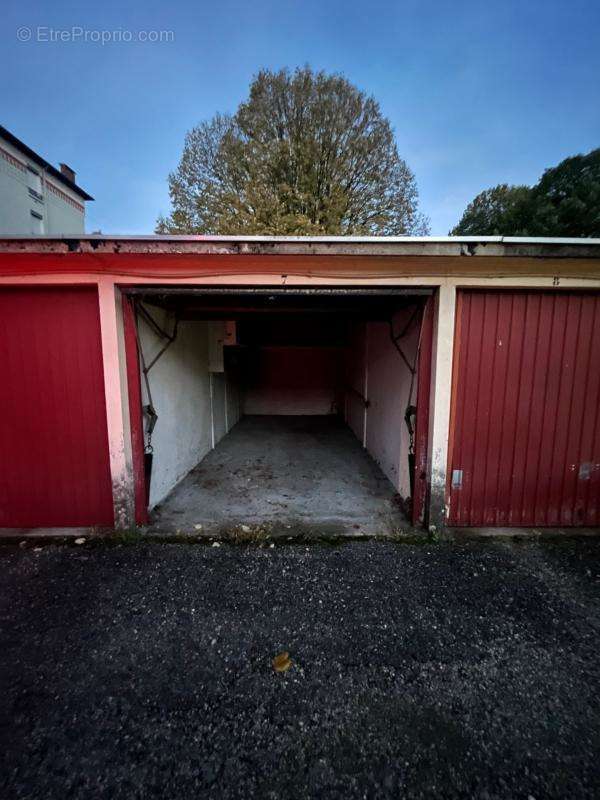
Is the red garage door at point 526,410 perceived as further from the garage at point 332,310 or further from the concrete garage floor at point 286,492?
the concrete garage floor at point 286,492

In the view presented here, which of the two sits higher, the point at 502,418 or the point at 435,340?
the point at 435,340

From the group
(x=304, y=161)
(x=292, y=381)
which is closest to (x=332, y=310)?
(x=292, y=381)

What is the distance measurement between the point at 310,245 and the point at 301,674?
3016mm

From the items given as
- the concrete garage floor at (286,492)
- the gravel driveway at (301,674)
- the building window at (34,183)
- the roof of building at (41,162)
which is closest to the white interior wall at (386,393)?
the concrete garage floor at (286,492)

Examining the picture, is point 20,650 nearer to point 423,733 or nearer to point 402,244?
point 423,733

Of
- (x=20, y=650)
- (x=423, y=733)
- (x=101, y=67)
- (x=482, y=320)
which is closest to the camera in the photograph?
(x=423, y=733)

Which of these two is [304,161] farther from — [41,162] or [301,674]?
[301,674]

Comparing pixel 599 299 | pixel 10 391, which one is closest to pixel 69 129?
pixel 10 391

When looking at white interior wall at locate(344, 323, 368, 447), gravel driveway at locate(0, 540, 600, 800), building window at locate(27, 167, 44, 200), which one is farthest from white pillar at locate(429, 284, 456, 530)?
building window at locate(27, 167, 44, 200)

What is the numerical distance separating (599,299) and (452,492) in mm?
2332

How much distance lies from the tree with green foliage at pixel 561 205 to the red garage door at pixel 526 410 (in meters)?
14.0

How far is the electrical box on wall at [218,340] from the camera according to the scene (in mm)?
6113

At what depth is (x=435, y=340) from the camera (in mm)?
3246

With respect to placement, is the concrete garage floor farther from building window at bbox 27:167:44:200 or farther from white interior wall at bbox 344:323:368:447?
building window at bbox 27:167:44:200
